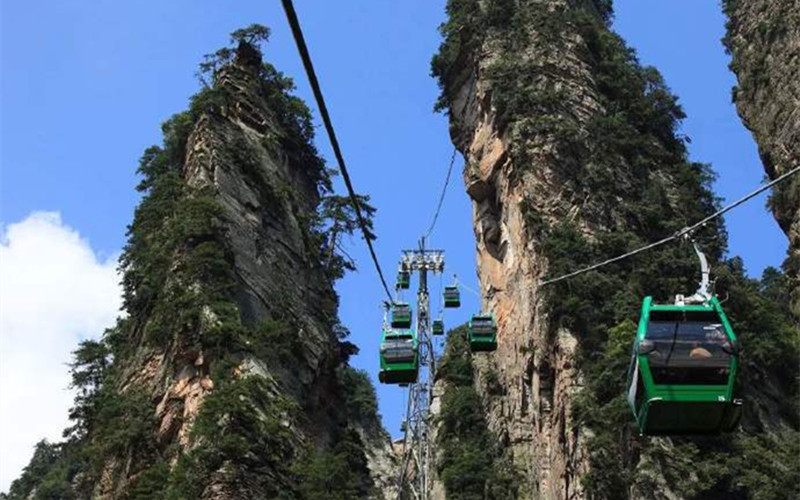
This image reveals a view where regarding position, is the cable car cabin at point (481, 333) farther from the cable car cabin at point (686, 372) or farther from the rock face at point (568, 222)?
the cable car cabin at point (686, 372)

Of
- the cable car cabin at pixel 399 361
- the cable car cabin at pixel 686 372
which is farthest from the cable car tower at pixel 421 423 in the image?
the cable car cabin at pixel 686 372

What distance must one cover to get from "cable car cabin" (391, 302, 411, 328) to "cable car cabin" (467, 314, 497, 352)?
194cm

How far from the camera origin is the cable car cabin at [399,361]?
70.8ft

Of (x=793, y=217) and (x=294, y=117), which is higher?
(x=294, y=117)

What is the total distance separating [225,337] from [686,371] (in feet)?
52.4

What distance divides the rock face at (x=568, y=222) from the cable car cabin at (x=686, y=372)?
11547mm

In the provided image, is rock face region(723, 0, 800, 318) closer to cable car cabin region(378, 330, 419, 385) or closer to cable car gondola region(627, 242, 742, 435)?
cable car cabin region(378, 330, 419, 385)

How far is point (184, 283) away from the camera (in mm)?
26766

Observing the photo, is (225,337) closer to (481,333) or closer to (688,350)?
(481,333)

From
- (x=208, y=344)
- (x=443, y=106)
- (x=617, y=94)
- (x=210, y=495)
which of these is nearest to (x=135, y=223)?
(x=208, y=344)

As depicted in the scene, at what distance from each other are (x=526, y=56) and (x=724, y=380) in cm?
2967

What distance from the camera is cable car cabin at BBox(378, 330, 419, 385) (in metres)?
21.6

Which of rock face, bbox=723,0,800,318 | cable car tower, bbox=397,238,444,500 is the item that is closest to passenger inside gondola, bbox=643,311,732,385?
cable car tower, bbox=397,238,444,500

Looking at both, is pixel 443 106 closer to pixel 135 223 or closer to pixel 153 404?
pixel 135 223
